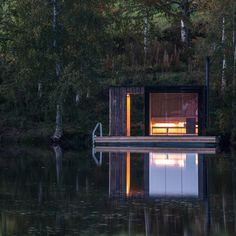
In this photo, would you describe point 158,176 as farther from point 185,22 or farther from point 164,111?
point 185,22

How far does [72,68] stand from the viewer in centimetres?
4362

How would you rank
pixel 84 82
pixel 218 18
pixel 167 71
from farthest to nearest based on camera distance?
pixel 167 71 < pixel 218 18 < pixel 84 82

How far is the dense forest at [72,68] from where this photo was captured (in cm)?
4356

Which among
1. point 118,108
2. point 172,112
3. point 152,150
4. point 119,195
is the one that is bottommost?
point 119,195

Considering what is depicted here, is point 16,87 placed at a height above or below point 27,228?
above

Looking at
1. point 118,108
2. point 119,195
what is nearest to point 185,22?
point 118,108

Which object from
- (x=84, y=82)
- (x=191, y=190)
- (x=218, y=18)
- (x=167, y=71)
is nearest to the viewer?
(x=191, y=190)

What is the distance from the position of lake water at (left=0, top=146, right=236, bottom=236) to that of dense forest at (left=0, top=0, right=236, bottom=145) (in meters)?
10.4

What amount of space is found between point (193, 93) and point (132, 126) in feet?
15.8

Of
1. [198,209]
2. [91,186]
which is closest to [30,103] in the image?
[91,186]

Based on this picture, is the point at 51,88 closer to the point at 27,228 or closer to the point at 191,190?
the point at 191,190

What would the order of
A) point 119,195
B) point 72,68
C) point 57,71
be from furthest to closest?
point 57,71
point 72,68
point 119,195

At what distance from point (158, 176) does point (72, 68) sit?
19168 millimetres

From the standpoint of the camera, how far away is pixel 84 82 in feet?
141
